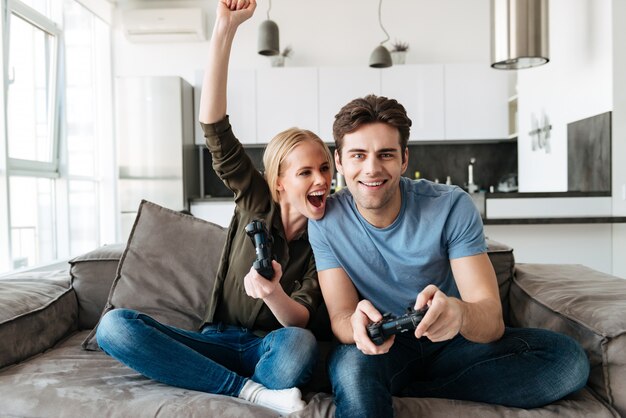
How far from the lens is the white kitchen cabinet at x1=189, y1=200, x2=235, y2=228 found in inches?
205

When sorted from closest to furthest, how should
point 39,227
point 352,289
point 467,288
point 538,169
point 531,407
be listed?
1. point 531,407
2. point 467,288
3. point 352,289
4. point 39,227
5. point 538,169

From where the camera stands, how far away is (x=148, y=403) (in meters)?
1.28

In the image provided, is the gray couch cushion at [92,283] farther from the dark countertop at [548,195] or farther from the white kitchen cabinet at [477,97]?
the white kitchen cabinet at [477,97]

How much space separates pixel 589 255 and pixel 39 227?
410 cm

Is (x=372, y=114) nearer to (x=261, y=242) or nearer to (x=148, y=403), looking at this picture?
(x=261, y=242)

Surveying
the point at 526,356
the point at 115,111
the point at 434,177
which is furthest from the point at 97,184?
the point at 526,356

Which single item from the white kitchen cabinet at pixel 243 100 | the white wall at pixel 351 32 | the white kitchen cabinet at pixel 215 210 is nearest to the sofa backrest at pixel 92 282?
the white kitchen cabinet at pixel 215 210

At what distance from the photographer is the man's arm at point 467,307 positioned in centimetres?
113

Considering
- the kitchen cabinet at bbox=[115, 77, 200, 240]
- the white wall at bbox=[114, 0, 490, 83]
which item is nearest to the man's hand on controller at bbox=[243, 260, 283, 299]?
the kitchen cabinet at bbox=[115, 77, 200, 240]

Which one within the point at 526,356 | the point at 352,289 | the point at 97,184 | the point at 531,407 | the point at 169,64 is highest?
the point at 169,64

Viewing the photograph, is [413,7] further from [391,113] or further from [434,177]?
[391,113]

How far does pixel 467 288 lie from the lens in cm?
138

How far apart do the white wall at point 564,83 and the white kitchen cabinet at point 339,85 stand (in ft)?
4.73

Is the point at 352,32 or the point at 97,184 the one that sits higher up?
the point at 352,32
